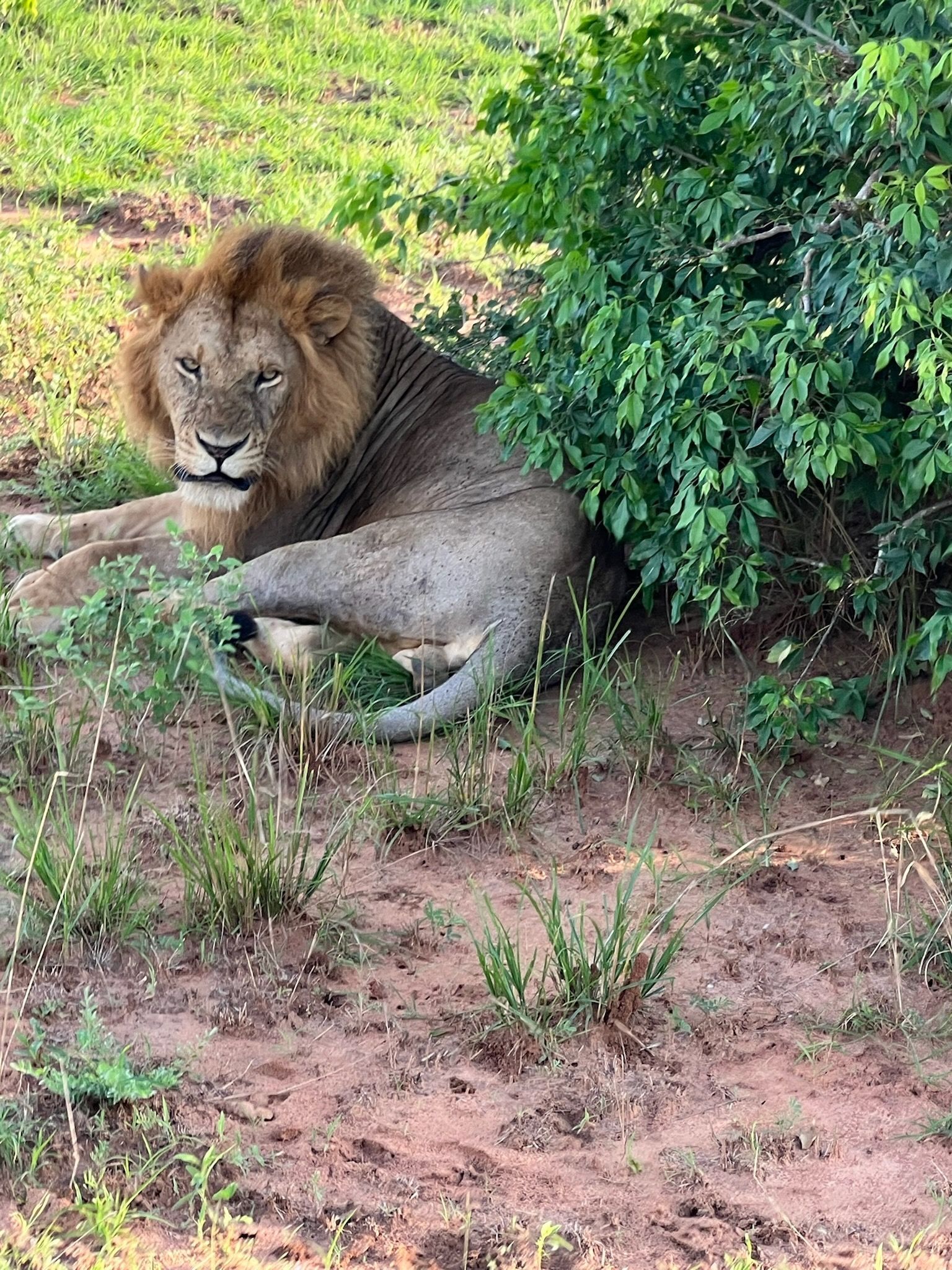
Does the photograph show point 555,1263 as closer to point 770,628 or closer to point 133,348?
point 770,628

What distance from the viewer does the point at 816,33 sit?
3572 millimetres

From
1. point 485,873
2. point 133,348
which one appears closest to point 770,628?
point 485,873

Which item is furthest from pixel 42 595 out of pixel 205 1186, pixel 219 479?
pixel 205 1186

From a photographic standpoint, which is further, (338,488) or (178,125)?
(178,125)

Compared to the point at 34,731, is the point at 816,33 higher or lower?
higher

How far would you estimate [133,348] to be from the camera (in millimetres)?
4996

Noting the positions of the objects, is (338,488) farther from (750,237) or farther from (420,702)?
(750,237)

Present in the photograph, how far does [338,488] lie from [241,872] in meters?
2.08

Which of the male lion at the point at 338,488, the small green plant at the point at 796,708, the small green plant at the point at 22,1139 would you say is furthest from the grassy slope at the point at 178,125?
the small green plant at the point at 22,1139

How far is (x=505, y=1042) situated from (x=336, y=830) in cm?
86

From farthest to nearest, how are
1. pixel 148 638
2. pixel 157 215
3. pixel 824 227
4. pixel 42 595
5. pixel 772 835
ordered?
pixel 157 215, pixel 42 595, pixel 148 638, pixel 824 227, pixel 772 835

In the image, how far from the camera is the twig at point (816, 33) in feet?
11.6

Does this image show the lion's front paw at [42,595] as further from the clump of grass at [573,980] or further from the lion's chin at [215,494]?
the clump of grass at [573,980]

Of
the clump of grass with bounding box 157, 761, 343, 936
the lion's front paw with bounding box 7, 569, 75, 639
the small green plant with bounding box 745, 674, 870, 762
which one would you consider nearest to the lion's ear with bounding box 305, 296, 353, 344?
the lion's front paw with bounding box 7, 569, 75, 639
